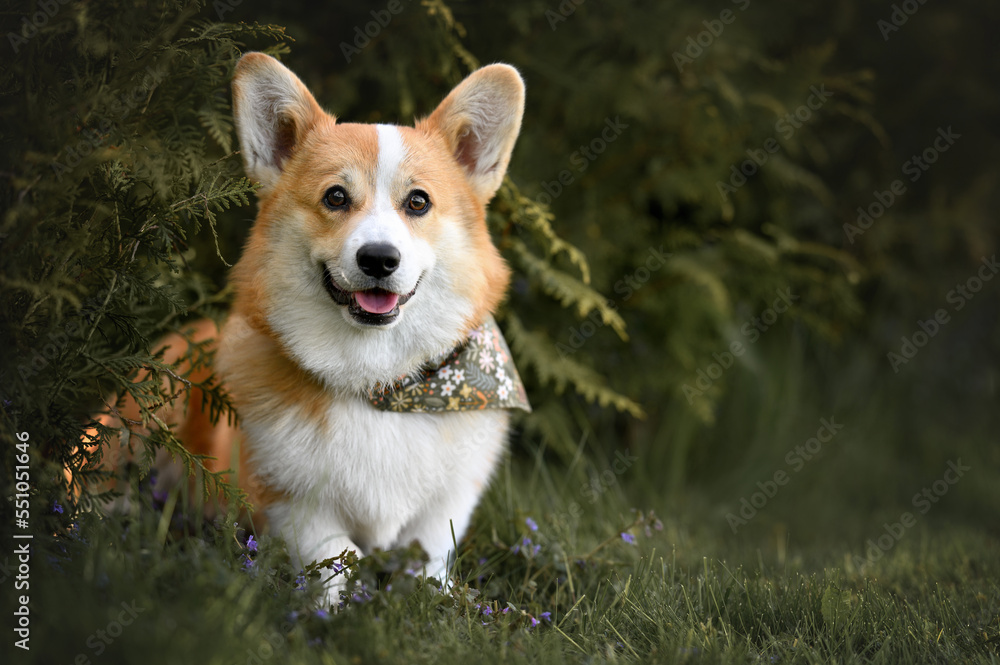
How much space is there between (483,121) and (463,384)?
966 millimetres

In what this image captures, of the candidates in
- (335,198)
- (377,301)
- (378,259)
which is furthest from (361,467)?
(335,198)

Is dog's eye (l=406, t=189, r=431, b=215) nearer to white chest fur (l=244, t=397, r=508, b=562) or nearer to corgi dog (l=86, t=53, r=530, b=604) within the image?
corgi dog (l=86, t=53, r=530, b=604)

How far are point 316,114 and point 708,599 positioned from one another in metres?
2.09

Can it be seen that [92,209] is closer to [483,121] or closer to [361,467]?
[361,467]

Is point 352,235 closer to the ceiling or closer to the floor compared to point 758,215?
closer to the floor

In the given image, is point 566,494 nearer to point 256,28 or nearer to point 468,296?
point 468,296

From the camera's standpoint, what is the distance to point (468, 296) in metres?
2.47

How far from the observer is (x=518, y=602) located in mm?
2520

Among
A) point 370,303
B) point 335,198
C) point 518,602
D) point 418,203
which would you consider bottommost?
point 518,602

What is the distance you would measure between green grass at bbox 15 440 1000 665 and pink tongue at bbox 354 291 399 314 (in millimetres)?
744

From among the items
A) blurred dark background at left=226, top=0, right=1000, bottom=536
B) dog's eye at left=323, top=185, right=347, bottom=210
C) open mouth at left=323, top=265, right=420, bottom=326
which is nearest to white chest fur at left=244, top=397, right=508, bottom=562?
open mouth at left=323, top=265, right=420, bottom=326

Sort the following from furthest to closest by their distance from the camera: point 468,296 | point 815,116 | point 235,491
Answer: point 815,116, point 468,296, point 235,491

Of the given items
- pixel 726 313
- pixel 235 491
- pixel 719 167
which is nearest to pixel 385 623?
pixel 235 491

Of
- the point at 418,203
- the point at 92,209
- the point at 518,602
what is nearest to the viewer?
the point at 92,209
